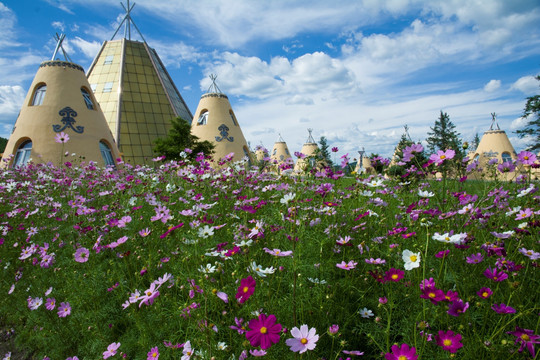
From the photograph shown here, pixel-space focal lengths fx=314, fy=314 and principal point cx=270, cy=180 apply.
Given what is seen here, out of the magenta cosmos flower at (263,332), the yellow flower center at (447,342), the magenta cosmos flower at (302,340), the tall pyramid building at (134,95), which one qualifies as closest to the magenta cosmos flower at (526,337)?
the yellow flower center at (447,342)

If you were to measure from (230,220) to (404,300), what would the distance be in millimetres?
1764

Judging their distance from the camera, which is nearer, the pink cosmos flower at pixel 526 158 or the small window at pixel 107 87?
the pink cosmos flower at pixel 526 158

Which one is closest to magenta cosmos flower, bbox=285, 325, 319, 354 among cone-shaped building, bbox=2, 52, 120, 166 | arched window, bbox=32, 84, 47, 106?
cone-shaped building, bbox=2, 52, 120, 166

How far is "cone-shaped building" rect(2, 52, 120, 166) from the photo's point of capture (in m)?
13.4

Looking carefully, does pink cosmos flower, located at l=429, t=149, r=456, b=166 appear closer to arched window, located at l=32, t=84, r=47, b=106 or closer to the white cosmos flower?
the white cosmos flower

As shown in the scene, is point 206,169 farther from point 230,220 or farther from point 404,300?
point 404,300

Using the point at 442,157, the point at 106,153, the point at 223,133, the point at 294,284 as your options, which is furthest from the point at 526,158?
the point at 223,133

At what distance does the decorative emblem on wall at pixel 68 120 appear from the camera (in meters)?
13.6

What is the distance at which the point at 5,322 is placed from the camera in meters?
3.21

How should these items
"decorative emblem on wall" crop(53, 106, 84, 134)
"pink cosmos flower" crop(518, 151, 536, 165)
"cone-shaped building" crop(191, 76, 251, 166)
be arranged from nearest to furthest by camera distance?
"pink cosmos flower" crop(518, 151, 536, 165), "decorative emblem on wall" crop(53, 106, 84, 134), "cone-shaped building" crop(191, 76, 251, 166)

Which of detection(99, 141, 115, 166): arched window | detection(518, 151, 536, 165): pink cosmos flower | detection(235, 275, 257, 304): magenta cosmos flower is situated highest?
detection(99, 141, 115, 166): arched window

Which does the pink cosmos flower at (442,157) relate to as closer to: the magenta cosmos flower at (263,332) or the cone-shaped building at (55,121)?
the magenta cosmos flower at (263,332)

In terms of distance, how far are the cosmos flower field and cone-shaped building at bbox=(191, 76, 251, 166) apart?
51.7ft

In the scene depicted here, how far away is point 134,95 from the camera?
22.7 meters
